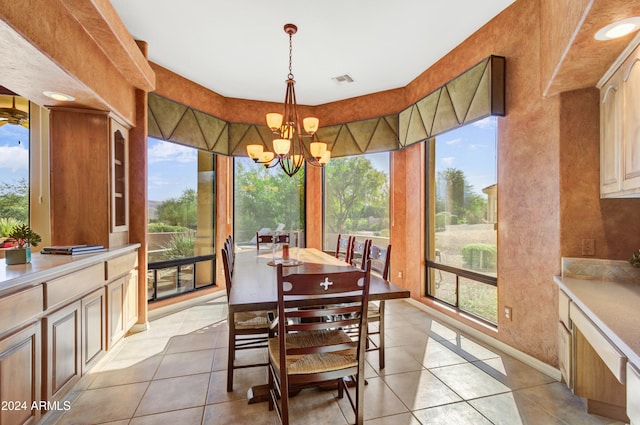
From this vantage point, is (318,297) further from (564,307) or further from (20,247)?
(20,247)

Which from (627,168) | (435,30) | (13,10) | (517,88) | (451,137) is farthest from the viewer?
(451,137)

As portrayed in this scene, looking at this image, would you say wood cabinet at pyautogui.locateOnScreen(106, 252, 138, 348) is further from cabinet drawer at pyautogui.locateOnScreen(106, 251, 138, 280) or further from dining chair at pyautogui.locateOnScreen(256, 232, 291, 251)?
dining chair at pyautogui.locateOnScreen(256, 232, 291, 251)

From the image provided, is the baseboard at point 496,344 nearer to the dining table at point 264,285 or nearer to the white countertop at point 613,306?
the white countertop at point 613,306

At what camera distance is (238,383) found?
2.49 m

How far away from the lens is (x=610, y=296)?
76.3 inches

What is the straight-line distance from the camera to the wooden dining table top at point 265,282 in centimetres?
184

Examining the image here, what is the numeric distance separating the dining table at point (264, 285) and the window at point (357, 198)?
5.83 feet

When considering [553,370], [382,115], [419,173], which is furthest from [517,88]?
[553,370]

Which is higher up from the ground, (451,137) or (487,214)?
(451,137)

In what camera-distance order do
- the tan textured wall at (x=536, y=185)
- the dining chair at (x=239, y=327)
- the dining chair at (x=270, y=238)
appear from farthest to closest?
the dining chair at (x=270, y=238)
the tan textured wall at (x=536, y=185)
the dining chair at (x=239, y=327)

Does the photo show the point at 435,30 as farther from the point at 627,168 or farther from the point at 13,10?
the point at 13,10

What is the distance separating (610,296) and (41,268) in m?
3.52

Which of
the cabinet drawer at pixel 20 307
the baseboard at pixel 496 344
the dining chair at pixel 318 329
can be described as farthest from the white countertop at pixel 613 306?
the cabinet drawer at pixel 20 307

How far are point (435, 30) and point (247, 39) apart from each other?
1.96 m
